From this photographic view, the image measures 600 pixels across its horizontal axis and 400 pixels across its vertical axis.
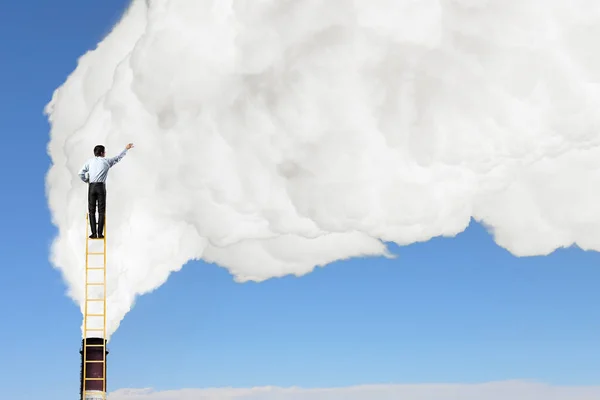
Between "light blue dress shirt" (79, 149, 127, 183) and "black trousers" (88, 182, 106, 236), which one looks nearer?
"light blue dress shirt" (79, 149, 127, 183)

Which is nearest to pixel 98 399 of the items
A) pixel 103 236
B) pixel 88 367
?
pixel 88 367

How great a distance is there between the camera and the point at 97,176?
25.8 m

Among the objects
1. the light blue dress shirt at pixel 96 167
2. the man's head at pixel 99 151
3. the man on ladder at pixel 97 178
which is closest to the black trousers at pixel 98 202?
the man on ladder at pixel 97 178

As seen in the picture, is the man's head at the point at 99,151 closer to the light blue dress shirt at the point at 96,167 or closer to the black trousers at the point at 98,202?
the light blue dress shirt at the point at 96,167

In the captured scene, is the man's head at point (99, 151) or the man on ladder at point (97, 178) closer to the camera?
the man's head at point (99, 151)

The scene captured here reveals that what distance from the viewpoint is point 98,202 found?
86.2 ft

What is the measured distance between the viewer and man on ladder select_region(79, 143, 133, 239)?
25.8 m

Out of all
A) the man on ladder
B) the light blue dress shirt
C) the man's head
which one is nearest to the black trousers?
the man on ladder

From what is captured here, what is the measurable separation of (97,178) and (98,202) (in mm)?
923

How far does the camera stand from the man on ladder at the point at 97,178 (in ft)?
84.5

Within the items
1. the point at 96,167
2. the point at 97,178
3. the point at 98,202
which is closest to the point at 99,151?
the point at 96,167

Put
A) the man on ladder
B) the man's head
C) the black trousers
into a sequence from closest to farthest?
the man's head, the man on ladder, the black trousers

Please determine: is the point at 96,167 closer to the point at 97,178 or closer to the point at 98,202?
the point at 97,178

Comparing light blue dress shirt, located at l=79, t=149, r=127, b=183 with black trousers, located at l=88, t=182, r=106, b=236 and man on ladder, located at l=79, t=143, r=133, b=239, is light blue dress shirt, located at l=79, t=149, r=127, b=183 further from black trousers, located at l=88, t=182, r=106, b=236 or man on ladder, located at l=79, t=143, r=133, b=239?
black trousers, located at l=88, t=182, r=106, b=236
